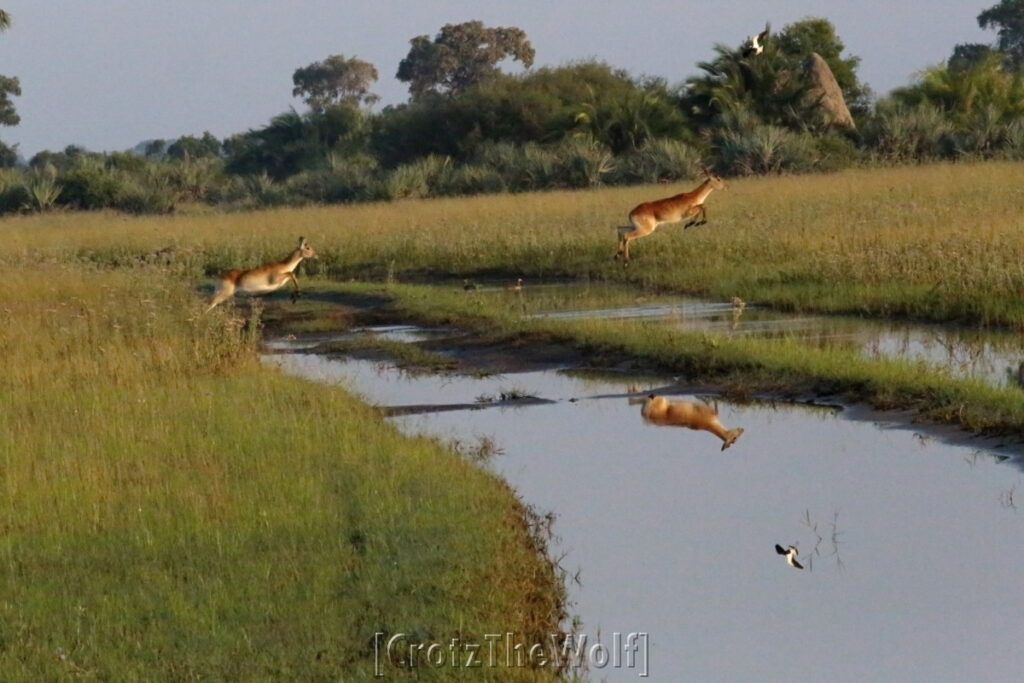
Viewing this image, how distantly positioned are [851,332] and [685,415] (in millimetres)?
3882

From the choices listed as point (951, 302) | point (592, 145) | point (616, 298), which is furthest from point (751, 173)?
point (951, 302)

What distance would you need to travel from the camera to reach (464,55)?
8012 cm

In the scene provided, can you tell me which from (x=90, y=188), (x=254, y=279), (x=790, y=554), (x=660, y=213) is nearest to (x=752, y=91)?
(x=90, y=188)

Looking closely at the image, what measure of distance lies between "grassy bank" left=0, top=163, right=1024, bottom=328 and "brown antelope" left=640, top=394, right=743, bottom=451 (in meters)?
4.07

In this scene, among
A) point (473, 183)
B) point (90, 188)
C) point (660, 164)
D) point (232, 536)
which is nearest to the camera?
point (232, 536)

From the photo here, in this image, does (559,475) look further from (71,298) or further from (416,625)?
(71,298)

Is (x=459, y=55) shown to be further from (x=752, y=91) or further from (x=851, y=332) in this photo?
(x=851, y=332)

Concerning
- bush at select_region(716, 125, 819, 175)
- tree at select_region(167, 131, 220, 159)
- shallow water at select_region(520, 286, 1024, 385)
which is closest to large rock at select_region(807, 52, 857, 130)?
bush at select_region(716, 125, 819, 175)

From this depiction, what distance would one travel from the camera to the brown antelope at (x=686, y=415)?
10750 mm

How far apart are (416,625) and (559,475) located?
3.75 m

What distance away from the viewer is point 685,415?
11.4 metres

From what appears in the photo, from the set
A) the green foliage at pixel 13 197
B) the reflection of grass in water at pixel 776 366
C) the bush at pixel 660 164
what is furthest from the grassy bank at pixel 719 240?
the green foliage at pixel 13 197

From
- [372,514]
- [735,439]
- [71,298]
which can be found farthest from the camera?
[71,298]

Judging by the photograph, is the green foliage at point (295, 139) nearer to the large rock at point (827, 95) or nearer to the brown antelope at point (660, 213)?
the large rock at point (827, 95)
